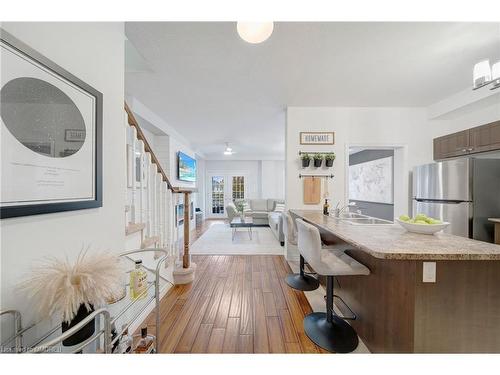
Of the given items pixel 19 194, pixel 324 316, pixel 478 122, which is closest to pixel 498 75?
pixel 478 122

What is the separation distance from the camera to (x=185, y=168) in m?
5.36

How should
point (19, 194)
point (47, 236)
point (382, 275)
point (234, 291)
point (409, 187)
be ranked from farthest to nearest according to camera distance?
point (409, 187), point (234, 291), point (382, 275), point (47, 236), point (19, 194)

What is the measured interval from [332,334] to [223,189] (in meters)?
6.93

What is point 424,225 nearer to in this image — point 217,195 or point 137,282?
point 137,282

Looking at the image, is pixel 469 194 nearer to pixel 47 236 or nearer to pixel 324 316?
pixel 324 316

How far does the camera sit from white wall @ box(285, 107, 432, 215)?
3363 mm

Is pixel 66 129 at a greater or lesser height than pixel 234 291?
greater

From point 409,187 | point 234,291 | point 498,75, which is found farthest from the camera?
point 409,187

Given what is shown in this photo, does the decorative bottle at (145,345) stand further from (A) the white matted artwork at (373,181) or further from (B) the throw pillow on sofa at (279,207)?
(B) the throw pillow on sofa at (279,207)

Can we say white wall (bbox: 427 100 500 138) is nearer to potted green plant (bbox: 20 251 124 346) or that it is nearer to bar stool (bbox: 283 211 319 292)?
bar stool (bbox: 283 211 319 292)

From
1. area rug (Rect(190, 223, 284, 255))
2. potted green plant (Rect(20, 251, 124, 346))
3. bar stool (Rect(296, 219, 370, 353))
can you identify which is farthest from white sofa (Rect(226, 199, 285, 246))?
potted green plant (Rect(20, 251, 124, 346))

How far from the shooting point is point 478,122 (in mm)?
2918
